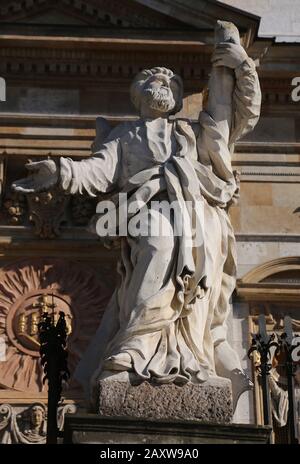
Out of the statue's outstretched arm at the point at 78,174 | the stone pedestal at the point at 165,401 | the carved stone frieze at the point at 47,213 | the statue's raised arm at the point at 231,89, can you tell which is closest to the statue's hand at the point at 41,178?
the statue's outstretched arm at the point at 78,174

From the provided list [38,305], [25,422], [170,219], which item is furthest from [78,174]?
[38,305]

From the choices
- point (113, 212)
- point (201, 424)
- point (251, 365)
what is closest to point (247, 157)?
point (251, 365)

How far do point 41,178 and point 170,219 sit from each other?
0.67 m

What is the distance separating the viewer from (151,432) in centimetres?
791

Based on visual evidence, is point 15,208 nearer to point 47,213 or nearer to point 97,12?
point 47,213

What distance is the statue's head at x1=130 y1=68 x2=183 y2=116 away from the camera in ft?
30.3

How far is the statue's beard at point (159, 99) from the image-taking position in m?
9.24

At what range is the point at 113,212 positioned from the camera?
877 cm

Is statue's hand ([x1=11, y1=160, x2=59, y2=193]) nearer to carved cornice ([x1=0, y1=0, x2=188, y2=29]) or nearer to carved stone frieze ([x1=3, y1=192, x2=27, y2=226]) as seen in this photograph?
carved stone frieze ([x1=3, y1=192, x2=27, y2=226])

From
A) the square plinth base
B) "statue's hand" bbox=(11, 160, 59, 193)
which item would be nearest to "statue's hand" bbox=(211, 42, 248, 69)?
"statue's hand" bbox=(11, 160, 59, 193)

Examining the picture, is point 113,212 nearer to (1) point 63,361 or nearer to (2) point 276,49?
(1) point 63,361

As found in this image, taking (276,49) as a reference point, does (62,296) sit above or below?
below

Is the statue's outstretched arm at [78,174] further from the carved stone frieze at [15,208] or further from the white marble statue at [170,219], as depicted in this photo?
the carved stone frieze at [15,208]
